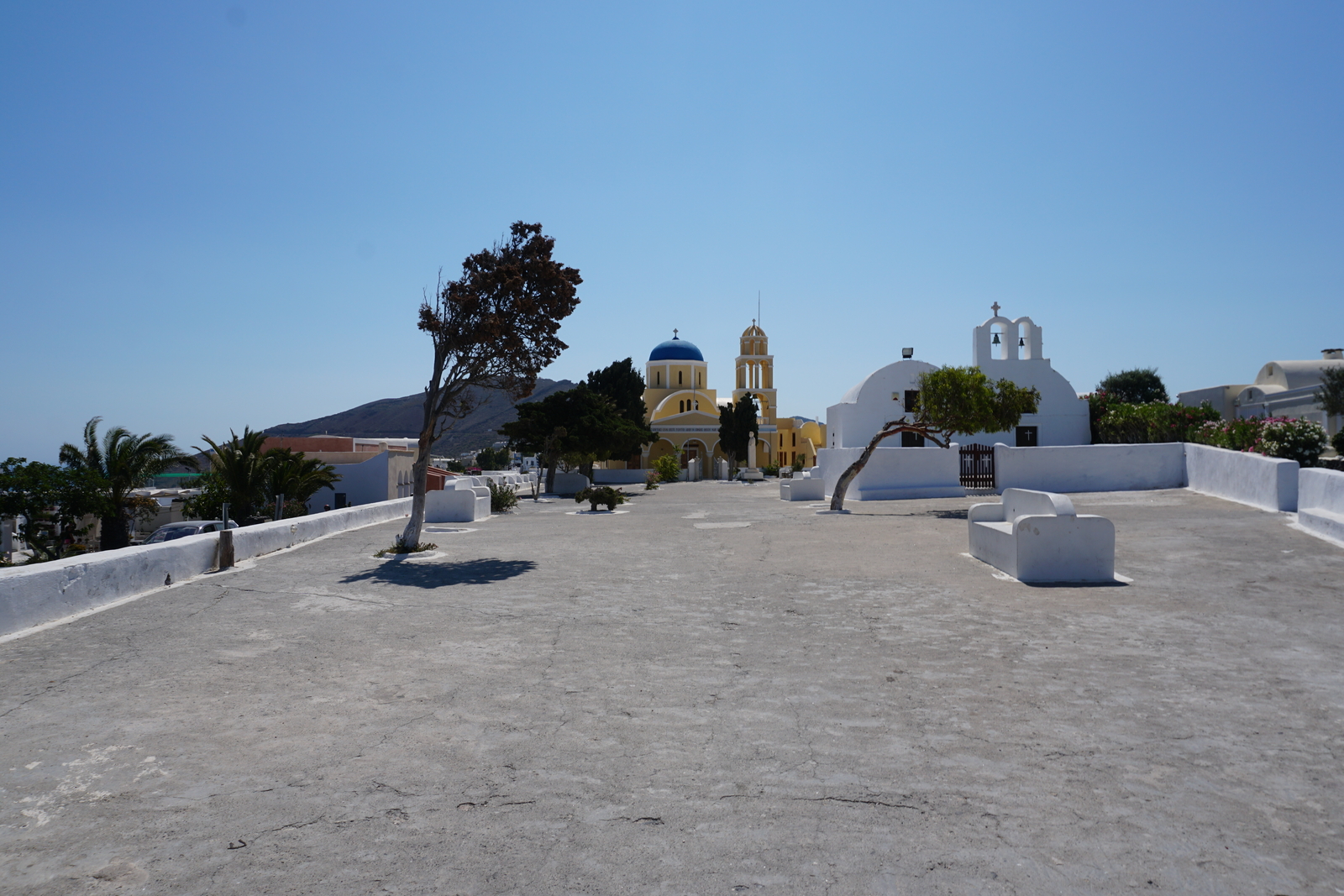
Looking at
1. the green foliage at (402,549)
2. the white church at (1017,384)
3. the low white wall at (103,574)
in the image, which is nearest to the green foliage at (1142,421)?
the white church at (1017,384)

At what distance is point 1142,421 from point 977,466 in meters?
7.77

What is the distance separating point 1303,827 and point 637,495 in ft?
103

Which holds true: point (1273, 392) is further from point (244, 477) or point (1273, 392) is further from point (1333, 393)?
point (244, 477)

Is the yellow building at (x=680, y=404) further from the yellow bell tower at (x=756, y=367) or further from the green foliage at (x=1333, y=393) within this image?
the green foliage at (x=1333, y=393)

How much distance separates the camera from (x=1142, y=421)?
27.8 meters

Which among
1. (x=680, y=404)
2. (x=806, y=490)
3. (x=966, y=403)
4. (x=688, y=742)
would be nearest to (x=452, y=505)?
(x=806, y=490)

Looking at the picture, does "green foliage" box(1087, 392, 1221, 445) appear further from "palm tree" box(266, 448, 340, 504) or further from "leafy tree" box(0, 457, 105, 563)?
"leafy tree" box(0, 457, 105, 563)

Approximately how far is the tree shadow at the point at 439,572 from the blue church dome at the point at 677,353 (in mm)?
53056

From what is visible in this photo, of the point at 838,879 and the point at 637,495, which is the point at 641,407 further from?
the point at 838,879

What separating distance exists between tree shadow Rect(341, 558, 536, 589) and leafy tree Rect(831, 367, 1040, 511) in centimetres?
1086

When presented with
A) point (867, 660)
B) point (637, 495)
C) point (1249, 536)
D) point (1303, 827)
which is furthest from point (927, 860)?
point (637, 495)

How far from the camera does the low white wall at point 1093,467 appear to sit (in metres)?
21.2

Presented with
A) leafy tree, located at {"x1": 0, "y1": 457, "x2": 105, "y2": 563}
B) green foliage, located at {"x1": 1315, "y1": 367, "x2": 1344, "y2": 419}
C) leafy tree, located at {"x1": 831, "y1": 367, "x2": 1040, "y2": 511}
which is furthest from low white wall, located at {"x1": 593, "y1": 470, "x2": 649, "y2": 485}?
green foliage, located at {"x1": 1315, "y1": 367, "x2": 1344, "y2": 419}

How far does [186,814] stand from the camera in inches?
137
